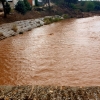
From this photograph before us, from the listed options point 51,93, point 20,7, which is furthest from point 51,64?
point 20,7

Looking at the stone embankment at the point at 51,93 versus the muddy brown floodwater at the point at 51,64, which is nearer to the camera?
the stone embankment at the point at 51,93

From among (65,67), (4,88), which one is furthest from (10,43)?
(4,88)

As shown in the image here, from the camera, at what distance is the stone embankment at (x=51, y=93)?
16.8ft

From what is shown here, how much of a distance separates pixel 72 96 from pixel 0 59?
9.38 meters

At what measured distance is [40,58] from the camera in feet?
42.8

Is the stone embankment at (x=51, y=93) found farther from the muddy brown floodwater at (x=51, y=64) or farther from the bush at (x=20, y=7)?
the bush at (x=20, y=7)

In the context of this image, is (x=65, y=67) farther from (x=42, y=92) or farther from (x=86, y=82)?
(x=42, y=92)

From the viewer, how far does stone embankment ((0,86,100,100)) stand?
5105mm

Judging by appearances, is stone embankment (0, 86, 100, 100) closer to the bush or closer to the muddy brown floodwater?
the muddy brown floodwater

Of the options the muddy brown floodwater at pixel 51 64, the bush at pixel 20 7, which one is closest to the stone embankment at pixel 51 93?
the muddy brown floodwater at pixel 51 64

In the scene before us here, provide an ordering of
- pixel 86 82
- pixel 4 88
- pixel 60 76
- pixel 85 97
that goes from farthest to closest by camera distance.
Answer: pixel 60 76
pixel 86 82
pixel 4 88
pixel 85 97

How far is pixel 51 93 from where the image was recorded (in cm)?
538

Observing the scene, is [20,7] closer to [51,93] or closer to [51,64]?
[51,64]

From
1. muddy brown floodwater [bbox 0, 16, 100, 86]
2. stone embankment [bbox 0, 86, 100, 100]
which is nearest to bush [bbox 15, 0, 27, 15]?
muddy brown floodwater [bbox 0, 16, 100, 86]
